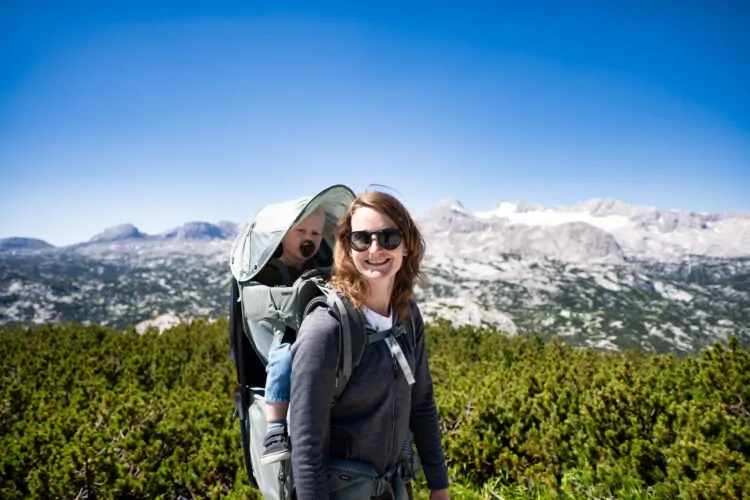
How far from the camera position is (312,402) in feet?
7.67

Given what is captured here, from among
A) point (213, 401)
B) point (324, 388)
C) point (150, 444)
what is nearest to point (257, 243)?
point (324, 388)

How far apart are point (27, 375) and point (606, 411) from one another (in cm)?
1547

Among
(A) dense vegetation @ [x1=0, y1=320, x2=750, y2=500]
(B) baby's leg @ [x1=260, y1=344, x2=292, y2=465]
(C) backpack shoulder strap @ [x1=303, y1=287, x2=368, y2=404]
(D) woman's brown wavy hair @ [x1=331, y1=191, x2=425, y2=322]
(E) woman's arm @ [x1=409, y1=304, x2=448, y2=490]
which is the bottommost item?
(A) dense vegetation @ [x1=0, y1=320, x2=750, y2=500]

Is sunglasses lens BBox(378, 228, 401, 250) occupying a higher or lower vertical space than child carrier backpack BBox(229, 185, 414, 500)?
higher

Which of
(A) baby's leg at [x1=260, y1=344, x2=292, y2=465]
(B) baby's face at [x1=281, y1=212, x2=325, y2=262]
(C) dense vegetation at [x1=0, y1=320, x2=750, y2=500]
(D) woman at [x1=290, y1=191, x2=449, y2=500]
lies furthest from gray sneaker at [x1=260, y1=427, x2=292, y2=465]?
(C) dense vegetation at [x1=0, y1=320, x2=750, y2=500]

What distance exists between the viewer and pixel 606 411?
602 centimetres

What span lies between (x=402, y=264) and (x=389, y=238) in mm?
420

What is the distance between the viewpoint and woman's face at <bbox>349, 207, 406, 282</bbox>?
2826mm

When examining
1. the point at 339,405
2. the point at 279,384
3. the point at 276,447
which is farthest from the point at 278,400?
the point at 339,405

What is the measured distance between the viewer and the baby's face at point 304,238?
11.1ft

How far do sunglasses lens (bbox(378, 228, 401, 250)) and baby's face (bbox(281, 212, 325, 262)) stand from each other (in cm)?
78

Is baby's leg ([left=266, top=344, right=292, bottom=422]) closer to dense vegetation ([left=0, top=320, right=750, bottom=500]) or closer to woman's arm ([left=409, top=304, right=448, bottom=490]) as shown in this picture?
woman's arm ([left=409, top=304, right=448, bottom=490])

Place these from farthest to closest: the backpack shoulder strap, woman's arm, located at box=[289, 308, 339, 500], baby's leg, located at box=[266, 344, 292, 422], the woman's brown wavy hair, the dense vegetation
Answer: the dense vegetation
the woman's brown wavy hair
baby's leg, located at box=[266, 344, 292, 422]
the backpack shoulder strap
woman's arm, located at box=[289, 308, 339, 500]

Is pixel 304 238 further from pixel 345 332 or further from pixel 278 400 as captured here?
pixel 278 400
